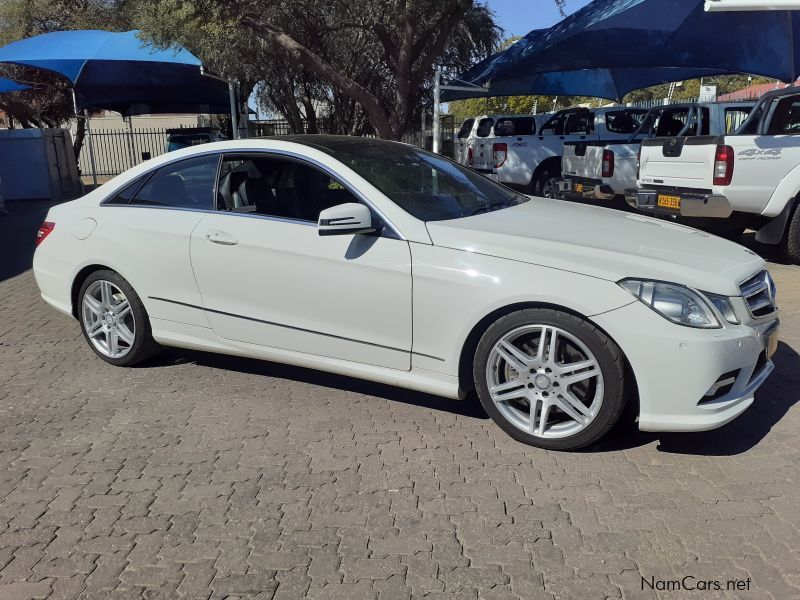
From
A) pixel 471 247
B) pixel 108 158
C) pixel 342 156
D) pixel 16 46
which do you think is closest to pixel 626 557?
pixel 471 247

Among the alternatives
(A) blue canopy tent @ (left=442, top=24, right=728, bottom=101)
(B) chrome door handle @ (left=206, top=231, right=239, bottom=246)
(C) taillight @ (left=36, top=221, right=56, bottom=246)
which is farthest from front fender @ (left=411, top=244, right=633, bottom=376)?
(A) blue canopy tent @ (left=442, top=24, right=728, bottom=101)

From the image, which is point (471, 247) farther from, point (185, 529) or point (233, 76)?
point (233, 76)

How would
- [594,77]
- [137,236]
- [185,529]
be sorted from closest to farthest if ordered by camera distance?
[185,529]
[137,236]
[594,77]

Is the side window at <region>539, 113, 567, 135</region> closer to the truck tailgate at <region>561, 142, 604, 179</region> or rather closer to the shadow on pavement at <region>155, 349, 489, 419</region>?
the truck tailgate at <region>561, 142, 604, 179</region>

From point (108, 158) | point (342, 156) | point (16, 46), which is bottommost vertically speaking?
point (108, 158)

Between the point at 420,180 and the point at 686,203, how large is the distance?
4.77 metres

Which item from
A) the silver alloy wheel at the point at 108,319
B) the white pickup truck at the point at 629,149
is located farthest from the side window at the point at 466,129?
the silver alloy wheel at the point at 108,319

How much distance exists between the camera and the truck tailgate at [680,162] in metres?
8.05

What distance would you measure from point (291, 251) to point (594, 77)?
64.2ft

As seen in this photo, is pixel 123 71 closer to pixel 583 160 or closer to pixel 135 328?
Result: pixel 583 160

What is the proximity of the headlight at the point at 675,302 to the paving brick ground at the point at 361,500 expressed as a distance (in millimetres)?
762

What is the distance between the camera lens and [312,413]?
4.33 metres

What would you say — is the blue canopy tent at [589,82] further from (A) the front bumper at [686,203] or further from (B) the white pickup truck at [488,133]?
(A) the front bumper at [686,203]

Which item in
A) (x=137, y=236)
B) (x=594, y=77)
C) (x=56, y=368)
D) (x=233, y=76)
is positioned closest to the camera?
(x=137, y=236)
